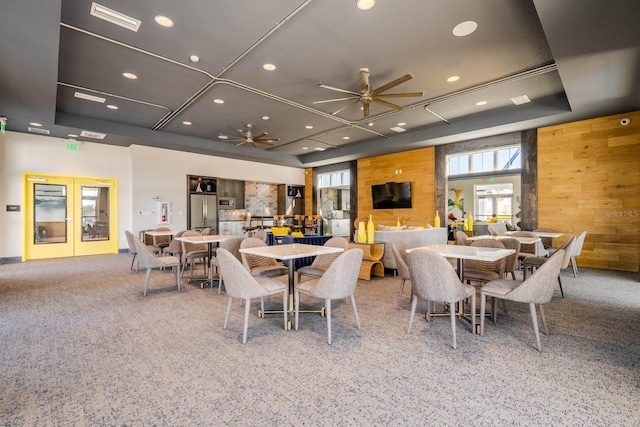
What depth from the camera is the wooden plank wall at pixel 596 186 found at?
5938 millimetres

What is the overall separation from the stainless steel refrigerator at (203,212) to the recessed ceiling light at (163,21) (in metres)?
6.72

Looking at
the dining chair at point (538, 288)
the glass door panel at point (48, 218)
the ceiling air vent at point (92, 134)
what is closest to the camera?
the dining chair at point (538, 288)

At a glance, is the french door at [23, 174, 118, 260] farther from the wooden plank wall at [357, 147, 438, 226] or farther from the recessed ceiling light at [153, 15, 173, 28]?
the wooden plank wall at [357, 147, 438, 226]

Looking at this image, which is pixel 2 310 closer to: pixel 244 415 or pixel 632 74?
pixel 244 415

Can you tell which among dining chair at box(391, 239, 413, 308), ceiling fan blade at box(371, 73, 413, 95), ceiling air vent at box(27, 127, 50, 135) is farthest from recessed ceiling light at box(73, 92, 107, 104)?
dining chair at box(391, 239, 413, 308)

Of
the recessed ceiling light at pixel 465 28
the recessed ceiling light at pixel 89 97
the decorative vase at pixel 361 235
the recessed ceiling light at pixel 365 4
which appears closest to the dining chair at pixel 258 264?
the decorative vase at pixel 361 235

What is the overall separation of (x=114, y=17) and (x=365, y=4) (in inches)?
114

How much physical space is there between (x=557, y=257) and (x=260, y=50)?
430 centimetres

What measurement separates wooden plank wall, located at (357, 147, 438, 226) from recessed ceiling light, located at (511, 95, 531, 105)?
2.84m

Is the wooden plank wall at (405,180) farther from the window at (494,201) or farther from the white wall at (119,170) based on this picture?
the window at (494,201)

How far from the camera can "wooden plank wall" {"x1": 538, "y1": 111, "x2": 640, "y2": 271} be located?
Result: 5.94 metres

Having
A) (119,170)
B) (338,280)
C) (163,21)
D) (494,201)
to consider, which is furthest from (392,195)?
(119,170)

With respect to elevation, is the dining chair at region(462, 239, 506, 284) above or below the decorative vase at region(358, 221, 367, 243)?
below

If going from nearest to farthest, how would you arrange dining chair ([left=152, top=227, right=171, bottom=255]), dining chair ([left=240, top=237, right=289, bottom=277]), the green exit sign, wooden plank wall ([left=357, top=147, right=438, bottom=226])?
dining chair ([left=240, top=237, right=289, bottom=277]) < dining chair ([left=152, top=227, right=171, bottom=255]) < the green exit sign < wooden plank wall ([left=357, top=147, right=438, bottom=226])
